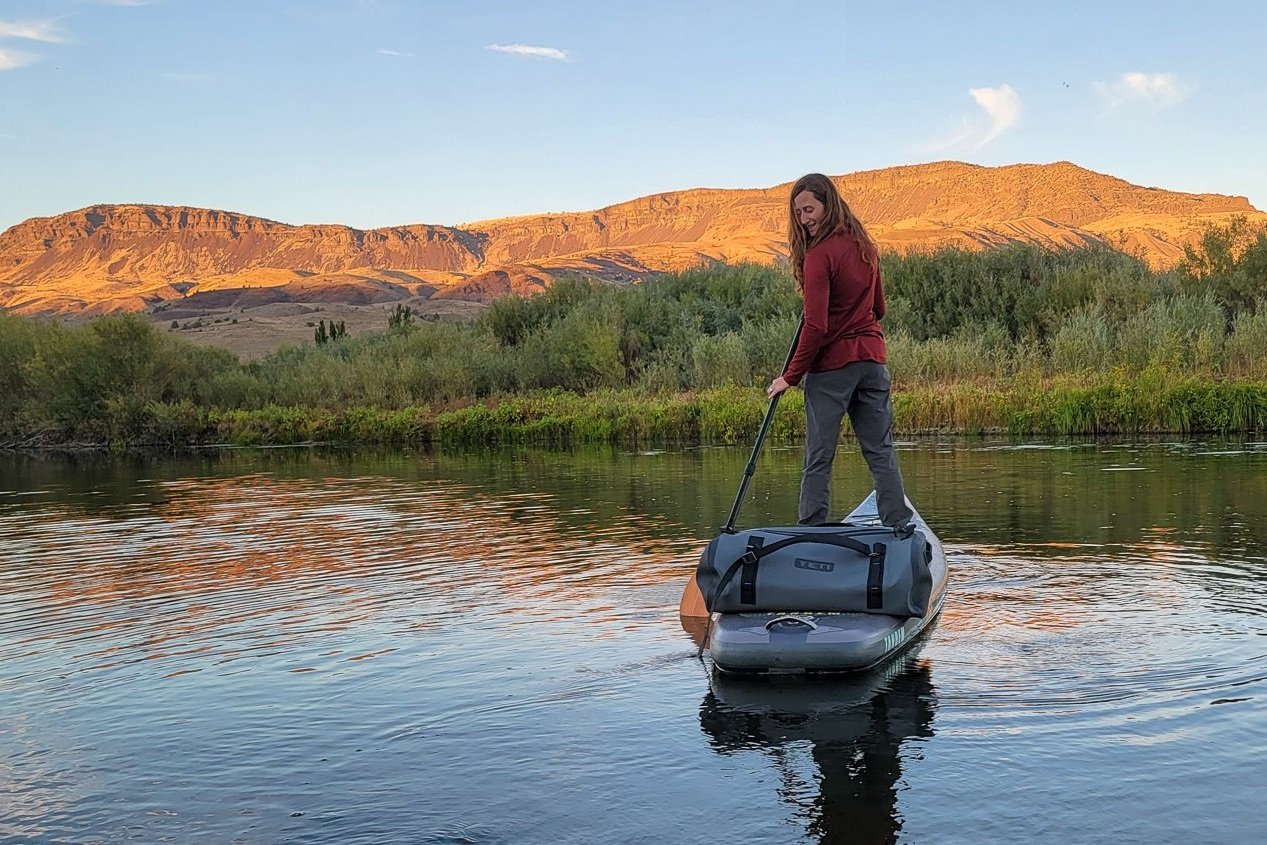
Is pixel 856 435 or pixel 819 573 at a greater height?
pixel 856 435

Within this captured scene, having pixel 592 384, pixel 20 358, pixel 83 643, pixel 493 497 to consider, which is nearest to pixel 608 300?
pixel 592 384

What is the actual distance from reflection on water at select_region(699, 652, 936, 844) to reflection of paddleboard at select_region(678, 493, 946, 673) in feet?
0.46

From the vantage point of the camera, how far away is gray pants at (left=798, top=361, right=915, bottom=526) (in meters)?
8.06

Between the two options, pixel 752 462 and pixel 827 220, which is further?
pixel 827 220

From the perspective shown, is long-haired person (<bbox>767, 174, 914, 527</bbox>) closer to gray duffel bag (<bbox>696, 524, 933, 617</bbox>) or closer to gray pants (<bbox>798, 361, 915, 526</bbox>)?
gray pants (<bbox>798, 361, 915, 526</bbox>)

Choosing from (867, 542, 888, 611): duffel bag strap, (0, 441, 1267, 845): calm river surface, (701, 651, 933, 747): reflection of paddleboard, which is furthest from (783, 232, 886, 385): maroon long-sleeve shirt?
(701, 651, 933, 747): reflection of paddleboard

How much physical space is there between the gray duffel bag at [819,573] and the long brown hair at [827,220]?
1794 millimetres

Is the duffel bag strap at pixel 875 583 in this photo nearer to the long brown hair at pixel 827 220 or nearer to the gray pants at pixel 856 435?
the gray pants at pixel 856 435

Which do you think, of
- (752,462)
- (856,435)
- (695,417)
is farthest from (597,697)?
(695,417)

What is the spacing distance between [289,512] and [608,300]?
2506 cm

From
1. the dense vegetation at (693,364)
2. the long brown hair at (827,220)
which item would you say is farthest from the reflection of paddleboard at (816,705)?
the dense vegetation at (693,364)

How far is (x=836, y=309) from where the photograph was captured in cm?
807

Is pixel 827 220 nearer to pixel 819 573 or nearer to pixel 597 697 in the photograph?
pixel 819 573

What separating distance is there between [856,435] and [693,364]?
26.3 meters
